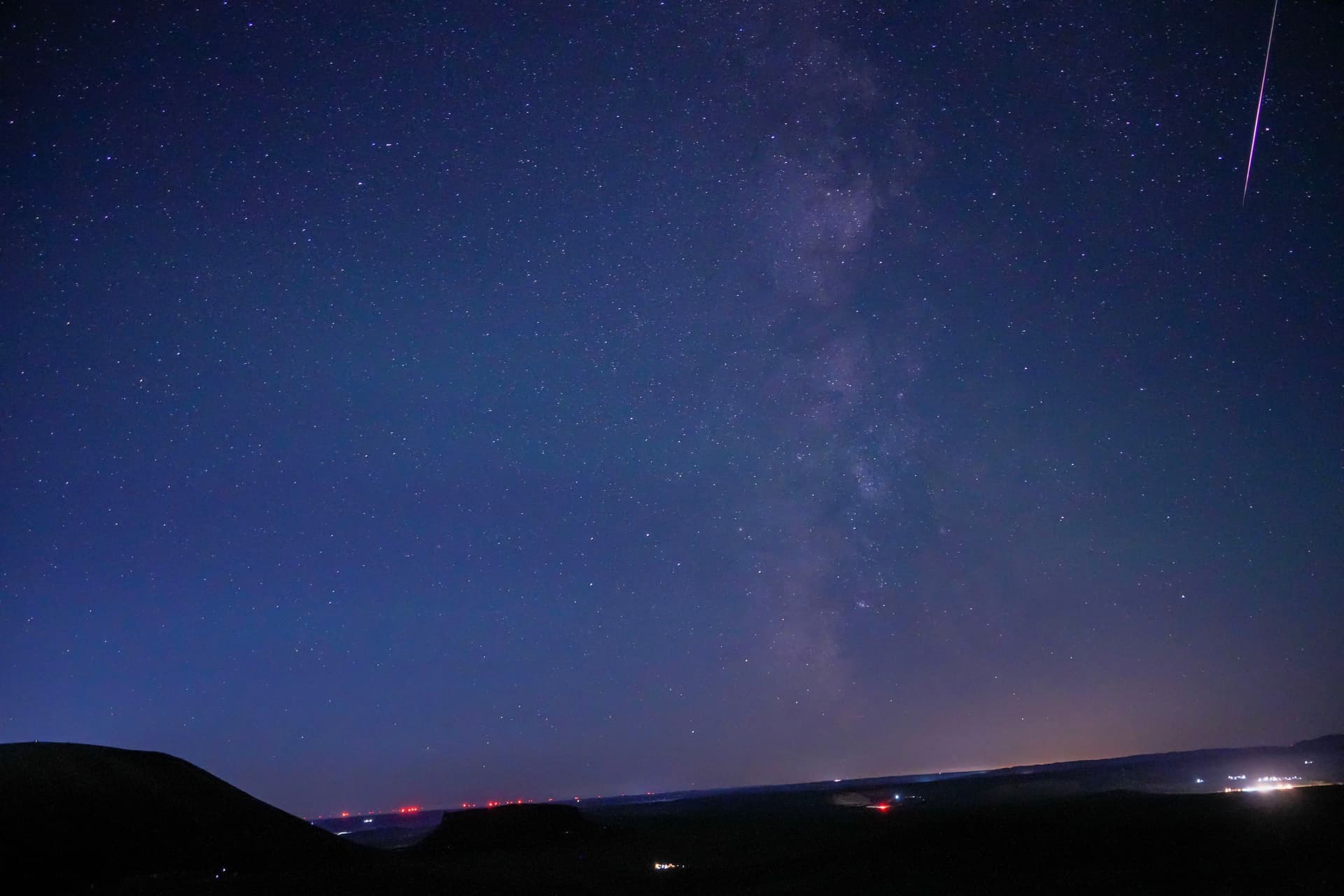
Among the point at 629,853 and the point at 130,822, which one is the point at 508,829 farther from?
the point at 130,822

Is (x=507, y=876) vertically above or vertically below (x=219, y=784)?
below

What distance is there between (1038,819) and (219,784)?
41.2 meters

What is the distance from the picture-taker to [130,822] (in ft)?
89.0

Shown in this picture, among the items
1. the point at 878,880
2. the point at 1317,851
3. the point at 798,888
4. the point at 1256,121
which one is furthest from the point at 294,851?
the point at 1256,121

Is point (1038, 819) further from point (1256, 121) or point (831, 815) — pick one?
point (1256, 121)

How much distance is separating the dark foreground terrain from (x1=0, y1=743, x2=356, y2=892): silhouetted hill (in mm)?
67

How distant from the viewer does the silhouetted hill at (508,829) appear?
4609 centimetres

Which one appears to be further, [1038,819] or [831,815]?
[831,815]

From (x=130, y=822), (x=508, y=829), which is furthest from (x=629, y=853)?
(x=130, y=822)

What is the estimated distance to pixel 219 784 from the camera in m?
33.6

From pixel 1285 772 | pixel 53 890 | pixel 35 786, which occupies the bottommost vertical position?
pixel 1285 772

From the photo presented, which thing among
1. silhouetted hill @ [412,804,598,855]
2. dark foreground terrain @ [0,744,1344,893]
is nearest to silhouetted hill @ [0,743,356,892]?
dark foreground terrain @ [0,744,1344,893]

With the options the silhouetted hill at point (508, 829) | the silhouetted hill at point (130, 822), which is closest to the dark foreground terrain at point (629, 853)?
the silhouetted hill at point (130, 822)

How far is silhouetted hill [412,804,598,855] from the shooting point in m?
46.1
